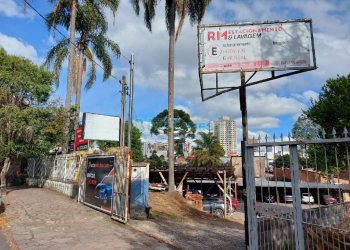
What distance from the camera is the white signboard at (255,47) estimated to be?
6.93 metres

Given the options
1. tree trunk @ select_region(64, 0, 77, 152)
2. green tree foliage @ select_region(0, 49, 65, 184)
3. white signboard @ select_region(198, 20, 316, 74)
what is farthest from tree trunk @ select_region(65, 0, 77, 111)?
white signboard @ select_region(198, 20, 316, 74)

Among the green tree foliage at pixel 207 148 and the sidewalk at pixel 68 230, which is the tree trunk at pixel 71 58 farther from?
the green tree foliage at pixel 207 148

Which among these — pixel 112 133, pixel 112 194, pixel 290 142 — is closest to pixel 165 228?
pixel 112 194

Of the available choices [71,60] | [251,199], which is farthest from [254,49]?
[71,60]

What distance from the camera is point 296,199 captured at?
5.35 m

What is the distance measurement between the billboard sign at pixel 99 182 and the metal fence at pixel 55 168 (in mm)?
3355

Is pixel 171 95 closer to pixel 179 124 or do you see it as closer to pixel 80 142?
pixel 80 142

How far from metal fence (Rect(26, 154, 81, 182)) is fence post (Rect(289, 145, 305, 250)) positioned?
14296mm

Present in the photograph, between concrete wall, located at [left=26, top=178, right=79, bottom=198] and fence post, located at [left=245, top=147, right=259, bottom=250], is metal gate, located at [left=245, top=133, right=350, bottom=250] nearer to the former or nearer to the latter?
fence post, located at [left=245, top=147, right=259, bottom=250]

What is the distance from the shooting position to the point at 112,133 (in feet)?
79.3

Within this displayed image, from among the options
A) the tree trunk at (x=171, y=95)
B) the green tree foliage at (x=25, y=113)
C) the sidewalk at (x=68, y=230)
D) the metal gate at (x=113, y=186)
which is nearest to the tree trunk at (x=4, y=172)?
the green tree foliage at (x=25, y=113)

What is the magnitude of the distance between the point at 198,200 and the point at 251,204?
16483mm

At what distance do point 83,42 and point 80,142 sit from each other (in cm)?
890

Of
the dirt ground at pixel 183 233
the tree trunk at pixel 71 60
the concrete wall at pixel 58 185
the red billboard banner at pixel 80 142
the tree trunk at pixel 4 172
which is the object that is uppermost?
the tree trunk at pixel 71 60
